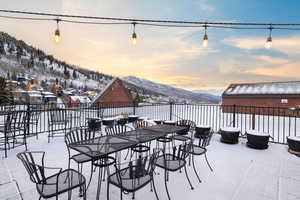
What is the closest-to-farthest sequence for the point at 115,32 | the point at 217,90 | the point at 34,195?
the point at 34,195 → the point at 115,32 → the point at 217,90

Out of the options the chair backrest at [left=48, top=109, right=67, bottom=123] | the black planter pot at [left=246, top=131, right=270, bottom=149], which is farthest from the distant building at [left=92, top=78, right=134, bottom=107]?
the black planter pot at [left=246, top=131, right=270, bottom=149]

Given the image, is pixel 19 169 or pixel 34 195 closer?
pixel 34 195

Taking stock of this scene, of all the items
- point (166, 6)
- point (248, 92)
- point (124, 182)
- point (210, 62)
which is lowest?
point (124, 182)

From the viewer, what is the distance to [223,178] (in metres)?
2.70

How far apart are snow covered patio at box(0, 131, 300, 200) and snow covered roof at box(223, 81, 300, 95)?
632 inches

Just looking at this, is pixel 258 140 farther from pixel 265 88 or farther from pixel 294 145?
pixel 265 88

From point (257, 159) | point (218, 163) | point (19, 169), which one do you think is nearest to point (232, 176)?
point (218, 163)

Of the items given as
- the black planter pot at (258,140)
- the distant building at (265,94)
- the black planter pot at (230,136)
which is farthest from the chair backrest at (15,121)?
the distant building at (265,94)

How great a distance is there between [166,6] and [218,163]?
574cm

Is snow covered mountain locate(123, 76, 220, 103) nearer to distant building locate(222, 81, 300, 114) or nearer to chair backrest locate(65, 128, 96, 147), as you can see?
distant building locate(222, 81, 300, 114)

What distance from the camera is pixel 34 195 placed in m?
2.09

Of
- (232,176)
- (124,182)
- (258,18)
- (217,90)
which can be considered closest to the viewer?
(124,182)

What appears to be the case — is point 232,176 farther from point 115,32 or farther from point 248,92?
point 248,92

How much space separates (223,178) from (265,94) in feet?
59.4
